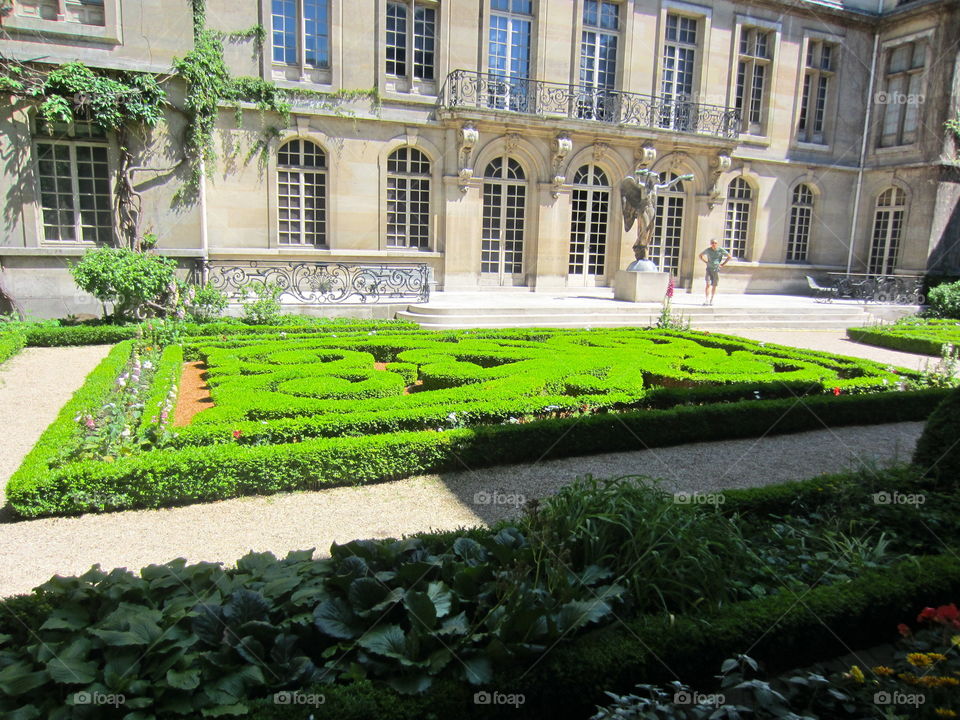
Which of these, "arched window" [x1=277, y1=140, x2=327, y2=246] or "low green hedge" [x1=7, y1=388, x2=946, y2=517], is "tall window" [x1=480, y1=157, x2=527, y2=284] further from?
"low green hedge" [x1=7, y1=388, x2=946, y2=517]

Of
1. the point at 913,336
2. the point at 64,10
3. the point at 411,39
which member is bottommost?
the point at 913,336

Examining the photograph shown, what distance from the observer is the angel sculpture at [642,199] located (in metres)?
16.7

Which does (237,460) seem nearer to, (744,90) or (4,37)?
(4,37)

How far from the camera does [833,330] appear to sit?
674 inches

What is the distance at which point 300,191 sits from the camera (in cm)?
1758

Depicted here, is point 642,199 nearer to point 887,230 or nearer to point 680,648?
point 887,230

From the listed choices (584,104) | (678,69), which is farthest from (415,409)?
(678,69)

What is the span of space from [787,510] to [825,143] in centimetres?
2371

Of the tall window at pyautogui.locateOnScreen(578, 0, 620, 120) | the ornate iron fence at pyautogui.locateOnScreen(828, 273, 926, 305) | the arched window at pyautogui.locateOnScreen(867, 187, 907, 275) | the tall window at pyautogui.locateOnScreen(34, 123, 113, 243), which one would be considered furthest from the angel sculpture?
the tall window at pyautogui.locateOnScreen(34, 123, 113, 243)

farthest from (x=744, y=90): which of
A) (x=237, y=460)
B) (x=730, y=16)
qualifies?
(x=237, y=460)

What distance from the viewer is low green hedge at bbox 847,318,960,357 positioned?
1330cm

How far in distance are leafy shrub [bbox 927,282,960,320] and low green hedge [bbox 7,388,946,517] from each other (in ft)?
46.7

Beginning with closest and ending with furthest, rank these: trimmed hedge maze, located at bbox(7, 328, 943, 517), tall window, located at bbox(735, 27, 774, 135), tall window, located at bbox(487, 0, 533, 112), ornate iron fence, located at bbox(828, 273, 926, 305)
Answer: trimmed hedge maze, located at bbox(7, 328, 943, 517) → tall window, located at bbox(487, 0, 533, 112) → ornate iron fence, located at bbox(828, 273, 926, 305) → tall window, located at bbox(735, 27, 774, 135)

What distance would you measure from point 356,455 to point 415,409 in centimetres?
115
